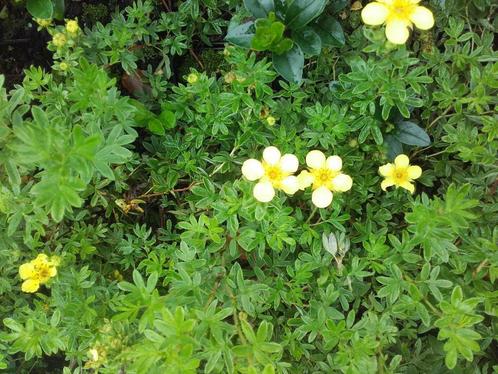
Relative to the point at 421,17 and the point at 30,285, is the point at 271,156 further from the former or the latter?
the point at 30,285

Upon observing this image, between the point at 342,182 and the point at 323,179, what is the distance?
0.07 metres

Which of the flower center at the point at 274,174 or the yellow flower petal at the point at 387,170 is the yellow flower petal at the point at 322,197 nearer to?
the flower center at the point at 274,174

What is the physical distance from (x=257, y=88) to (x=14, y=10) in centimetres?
158

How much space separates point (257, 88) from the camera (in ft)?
6.53

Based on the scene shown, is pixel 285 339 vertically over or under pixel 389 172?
under

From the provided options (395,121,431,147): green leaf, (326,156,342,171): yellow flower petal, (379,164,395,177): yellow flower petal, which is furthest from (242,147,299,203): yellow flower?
(395,121,431,147): green leaf

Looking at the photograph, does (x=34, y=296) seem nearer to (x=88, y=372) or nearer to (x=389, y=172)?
(x=88, y=372)

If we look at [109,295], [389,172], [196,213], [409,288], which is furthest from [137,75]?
[409,288]

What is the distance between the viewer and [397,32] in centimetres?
165

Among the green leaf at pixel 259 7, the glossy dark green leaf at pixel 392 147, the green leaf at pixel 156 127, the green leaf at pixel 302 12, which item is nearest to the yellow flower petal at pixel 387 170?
the glossy dark green leaf at pixel 392 147

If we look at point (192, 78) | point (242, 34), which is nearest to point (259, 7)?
point (242, 34)

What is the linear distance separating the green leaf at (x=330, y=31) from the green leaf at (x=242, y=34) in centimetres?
28

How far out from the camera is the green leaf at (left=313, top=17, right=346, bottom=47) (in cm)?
219

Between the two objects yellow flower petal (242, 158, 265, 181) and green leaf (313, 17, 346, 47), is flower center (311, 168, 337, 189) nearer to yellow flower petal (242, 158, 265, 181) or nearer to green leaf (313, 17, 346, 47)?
yellow flower petal (242, 158, 265, 181)
